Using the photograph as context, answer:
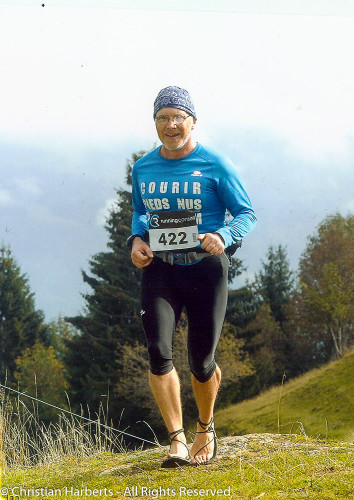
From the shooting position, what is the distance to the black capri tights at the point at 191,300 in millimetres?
4227

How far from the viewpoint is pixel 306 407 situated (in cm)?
3216

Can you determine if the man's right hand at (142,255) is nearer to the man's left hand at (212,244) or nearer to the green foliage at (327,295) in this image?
the man's left hand at (212,244)

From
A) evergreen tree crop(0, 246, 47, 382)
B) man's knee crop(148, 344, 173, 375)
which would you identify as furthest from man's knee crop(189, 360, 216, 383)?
evergreen tree crop(0, 246, 47, 382)

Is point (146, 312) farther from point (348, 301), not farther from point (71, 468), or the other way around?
point (348, 301)

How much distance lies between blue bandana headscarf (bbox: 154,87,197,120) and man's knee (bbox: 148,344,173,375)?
1511 millimetres

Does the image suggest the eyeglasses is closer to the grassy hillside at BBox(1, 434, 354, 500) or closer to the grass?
the grass

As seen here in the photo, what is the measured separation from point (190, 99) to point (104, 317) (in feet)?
99.8

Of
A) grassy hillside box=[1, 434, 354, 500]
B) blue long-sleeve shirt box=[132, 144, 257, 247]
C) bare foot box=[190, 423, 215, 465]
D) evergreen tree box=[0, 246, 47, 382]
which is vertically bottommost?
grassy hillside box=[1, 434, 354, 500]

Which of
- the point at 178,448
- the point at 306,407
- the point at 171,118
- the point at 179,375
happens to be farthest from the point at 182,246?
the point at 306,407

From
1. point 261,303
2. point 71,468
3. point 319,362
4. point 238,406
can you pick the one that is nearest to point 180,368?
point 238,406

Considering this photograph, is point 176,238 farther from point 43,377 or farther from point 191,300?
point 43,377

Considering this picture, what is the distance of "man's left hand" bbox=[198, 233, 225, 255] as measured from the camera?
159 inches

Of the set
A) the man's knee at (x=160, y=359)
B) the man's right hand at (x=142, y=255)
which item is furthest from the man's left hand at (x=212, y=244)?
the man's knee at (x=160, y=359)

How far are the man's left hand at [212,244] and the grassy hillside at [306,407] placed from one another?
82.0ft
